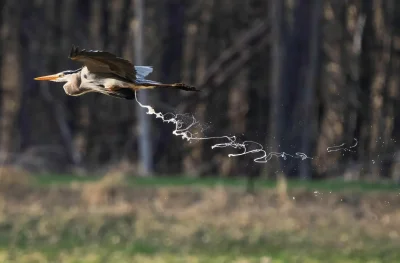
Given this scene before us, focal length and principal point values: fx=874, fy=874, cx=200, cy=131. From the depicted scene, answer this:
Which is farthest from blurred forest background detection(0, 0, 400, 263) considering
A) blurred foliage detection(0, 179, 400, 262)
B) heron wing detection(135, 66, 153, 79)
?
heron wing detection(135, 66, 153, 79)

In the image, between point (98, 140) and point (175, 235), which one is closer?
point (175, 235)

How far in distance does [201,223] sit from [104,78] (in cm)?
927

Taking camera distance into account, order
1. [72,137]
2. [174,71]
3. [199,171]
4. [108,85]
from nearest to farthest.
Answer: [108,85] → [199,171] → [174,71] → [72,137]

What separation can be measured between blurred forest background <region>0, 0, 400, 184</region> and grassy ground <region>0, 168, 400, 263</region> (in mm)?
2681

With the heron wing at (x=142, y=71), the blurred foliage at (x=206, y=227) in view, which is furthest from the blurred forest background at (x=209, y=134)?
the heron wing at (x=142, y=71)

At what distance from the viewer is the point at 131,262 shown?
9.33 meters

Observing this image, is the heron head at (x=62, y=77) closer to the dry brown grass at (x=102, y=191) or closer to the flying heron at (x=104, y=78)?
the flying heron at (x=104, y=78)

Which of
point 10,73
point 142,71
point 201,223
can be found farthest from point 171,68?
point 142,71

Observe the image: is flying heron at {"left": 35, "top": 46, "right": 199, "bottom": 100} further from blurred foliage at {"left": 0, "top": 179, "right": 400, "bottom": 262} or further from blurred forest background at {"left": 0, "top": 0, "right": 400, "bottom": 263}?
blurred foliage at {"left": 0, "top": 179, "right": 400, "bottom": 262}

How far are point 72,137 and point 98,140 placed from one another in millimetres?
842

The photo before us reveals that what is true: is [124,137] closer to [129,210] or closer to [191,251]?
[129,210]

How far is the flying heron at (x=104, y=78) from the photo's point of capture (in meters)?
1.61

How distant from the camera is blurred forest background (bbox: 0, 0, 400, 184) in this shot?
1594 cm

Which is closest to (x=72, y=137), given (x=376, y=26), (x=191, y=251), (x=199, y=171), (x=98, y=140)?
(x=98, y=140)
